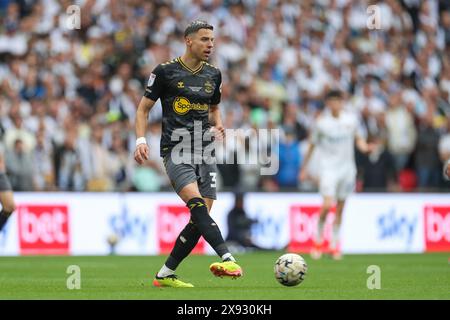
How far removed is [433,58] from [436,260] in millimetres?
9737

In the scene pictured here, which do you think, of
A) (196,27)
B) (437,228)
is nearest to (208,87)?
(196,27)

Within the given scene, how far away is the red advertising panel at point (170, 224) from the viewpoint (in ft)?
73.2

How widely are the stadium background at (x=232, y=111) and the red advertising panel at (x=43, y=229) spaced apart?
24 mm

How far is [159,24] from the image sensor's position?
26.1 meters

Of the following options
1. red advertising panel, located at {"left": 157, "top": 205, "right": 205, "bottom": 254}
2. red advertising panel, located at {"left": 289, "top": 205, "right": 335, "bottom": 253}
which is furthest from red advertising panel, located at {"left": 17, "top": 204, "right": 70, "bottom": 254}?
red advertising panel, located at {"left": 289, "top": 205, "right": 335, "bottom": 253}

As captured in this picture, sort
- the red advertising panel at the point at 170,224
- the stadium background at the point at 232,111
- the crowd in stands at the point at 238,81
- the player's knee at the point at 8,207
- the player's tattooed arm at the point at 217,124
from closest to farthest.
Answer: the player's tattooed arm at the point at 217,124 < the player's knee at the point at 8,207 < the stadium background at the point at 232,111 < the red advertising panel at the point at 170,224 < the crowd in stands at the point at 238,81

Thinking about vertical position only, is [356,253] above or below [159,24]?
below

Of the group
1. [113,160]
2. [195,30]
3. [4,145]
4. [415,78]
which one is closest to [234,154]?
[113,160]

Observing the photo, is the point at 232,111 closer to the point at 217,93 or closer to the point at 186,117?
the point at 217,93

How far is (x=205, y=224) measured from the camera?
11859 millimetres

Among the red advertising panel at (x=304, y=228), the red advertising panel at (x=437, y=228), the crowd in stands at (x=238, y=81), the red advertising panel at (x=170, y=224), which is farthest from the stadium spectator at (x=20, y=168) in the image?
the red advertising panel at (x=437, y=228)

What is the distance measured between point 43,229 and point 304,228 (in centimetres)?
533

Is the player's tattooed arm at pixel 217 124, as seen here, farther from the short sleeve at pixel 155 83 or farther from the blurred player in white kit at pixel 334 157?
the blurred player in white kit at pixel 334 157
